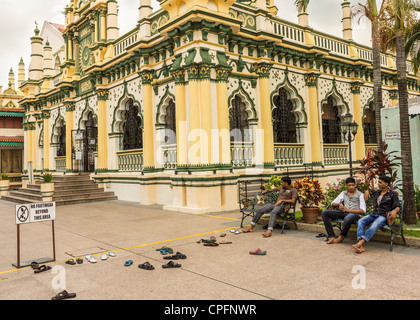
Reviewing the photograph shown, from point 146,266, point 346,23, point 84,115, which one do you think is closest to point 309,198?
point 146,266

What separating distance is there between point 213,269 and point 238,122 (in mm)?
9996

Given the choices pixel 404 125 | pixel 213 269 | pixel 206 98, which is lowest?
pixel 213 269

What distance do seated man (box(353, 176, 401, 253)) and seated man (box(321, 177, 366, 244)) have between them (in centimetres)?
31

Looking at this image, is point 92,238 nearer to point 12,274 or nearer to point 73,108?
point 12,274

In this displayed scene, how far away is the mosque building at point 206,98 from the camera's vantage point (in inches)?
500

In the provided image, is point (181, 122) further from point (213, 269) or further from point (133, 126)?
point (213, 269)

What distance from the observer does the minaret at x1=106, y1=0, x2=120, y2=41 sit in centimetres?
1877

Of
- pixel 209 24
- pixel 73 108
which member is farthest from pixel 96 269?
pixel 73 108

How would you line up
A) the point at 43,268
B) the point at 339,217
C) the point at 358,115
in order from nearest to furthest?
the point at 43,268 → the point at 339,217 → the point at 358,115

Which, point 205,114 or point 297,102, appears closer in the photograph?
point 205,114

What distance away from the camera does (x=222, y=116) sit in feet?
42.4

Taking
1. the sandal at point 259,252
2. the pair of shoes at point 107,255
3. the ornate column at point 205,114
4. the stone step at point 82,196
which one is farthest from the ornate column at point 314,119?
the pair of shoes at point 107,255

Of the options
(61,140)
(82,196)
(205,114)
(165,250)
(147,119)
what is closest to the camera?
(165,250)

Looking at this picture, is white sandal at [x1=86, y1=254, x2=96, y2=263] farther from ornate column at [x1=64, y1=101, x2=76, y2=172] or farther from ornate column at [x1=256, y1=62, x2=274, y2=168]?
ornate column at [x1=64, y1=101, x2=76, y2=172]
